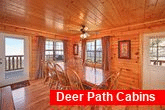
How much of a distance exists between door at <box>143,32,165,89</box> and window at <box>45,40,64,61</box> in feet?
13.3

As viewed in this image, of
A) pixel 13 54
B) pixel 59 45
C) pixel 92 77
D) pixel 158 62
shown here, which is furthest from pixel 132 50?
pixel 13 54

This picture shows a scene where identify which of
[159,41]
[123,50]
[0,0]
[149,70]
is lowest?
[149,70]

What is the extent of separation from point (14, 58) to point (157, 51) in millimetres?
6738

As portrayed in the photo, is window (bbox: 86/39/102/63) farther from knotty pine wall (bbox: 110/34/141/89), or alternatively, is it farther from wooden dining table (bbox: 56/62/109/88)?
wooden dining table (bbox: 56/62/109/88)

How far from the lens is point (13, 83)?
3.09m

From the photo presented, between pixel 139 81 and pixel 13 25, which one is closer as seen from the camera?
pixel 139 81

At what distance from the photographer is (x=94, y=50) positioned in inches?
161

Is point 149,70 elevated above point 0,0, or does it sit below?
below

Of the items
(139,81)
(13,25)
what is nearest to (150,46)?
(139,81)

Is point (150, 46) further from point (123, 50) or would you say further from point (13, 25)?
point (13, 25)

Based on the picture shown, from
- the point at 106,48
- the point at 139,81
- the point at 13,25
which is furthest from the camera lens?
the point at 106,48

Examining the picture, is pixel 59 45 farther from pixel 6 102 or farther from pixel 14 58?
pixel 6 102

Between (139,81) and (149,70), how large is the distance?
480 millimetres

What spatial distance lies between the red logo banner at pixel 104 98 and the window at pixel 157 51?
891mm
